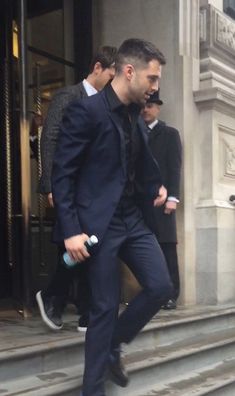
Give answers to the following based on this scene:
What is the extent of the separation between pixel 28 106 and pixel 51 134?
90 cm

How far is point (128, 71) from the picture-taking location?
3.29m

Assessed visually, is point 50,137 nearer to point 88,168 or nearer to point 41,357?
point 88,168

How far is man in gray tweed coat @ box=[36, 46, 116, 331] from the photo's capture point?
4.25 m

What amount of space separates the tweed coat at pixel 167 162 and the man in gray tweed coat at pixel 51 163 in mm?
1276

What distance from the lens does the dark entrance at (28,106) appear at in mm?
5047

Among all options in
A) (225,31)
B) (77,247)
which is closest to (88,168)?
(77,247)

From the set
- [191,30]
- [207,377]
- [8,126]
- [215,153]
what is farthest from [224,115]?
[207,377]

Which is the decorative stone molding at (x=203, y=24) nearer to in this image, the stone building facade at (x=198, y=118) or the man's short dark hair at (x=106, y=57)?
the stone building facade at (x=198, y=118)

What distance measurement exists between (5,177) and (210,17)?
2.75 metres

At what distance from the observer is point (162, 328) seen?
4820mm

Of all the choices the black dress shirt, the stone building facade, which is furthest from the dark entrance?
the black dress shirt

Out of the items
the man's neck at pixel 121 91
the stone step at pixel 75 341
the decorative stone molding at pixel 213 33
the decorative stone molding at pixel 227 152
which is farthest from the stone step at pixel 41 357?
the decorative stone molding at pixel 213 33

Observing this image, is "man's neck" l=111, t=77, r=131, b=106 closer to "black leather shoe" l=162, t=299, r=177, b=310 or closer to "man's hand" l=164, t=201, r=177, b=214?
"man's hand" l=164, t=201, r=177, b=214

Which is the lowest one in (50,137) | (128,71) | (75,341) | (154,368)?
(154,368)
